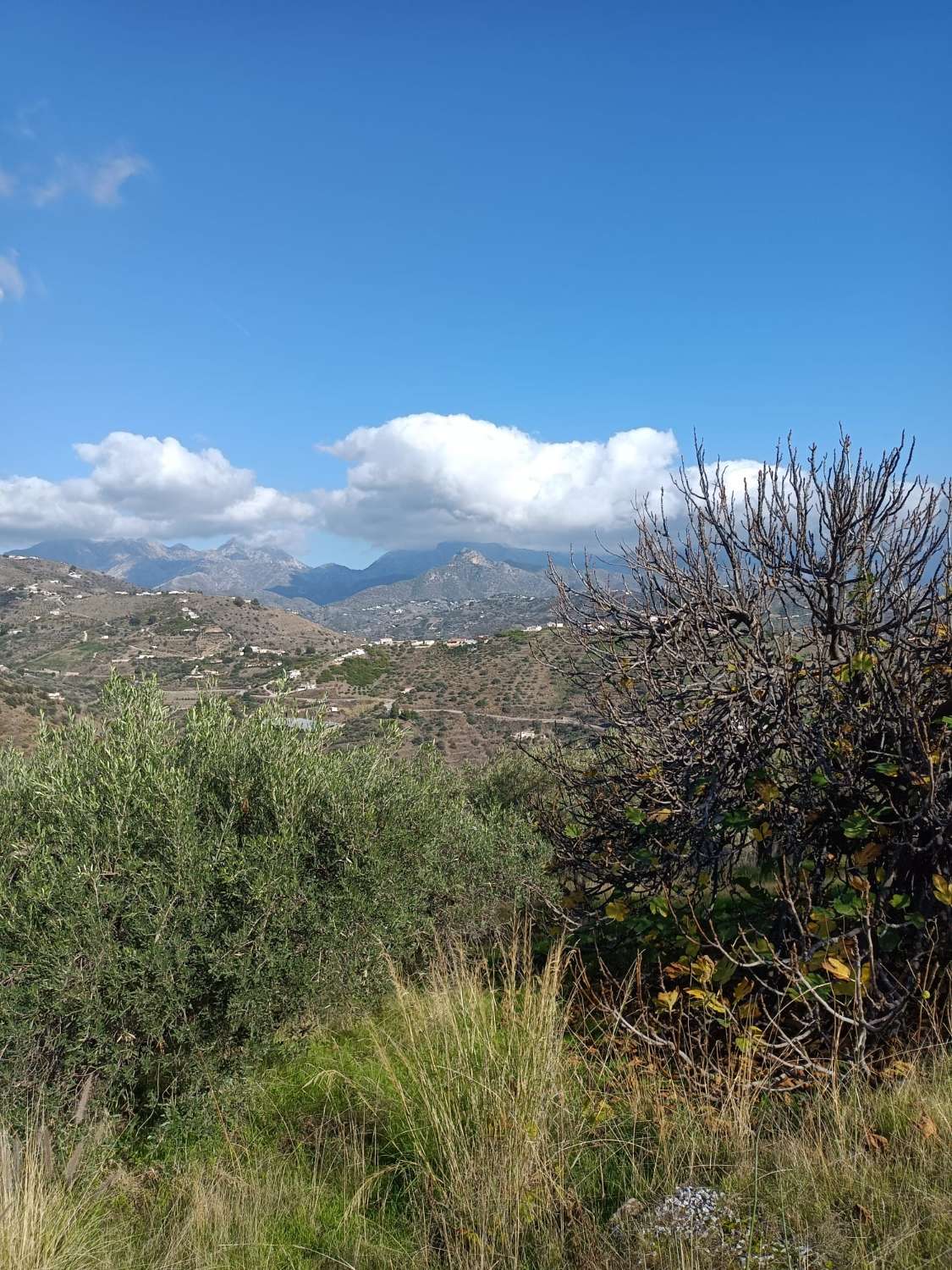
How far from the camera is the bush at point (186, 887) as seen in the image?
14.1 feet

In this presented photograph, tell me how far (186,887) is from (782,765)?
4.17 m

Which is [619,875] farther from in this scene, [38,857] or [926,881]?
[38,857]

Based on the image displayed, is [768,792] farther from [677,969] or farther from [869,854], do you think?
[677,969]

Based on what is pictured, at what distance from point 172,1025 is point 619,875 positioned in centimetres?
334

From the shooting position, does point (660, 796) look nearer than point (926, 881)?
No

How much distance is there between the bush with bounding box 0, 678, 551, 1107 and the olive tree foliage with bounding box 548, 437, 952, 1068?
1773 millimetres

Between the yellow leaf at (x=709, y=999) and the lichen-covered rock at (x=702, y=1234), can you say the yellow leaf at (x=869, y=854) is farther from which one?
the lichen-covered rock at (x=702, y=1234)

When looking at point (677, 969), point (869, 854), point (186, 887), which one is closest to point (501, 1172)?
point (677, 969)

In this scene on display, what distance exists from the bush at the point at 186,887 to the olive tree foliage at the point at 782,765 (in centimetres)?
177

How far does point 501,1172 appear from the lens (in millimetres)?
3219

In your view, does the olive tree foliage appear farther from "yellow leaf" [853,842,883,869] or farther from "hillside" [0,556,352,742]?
"hillside" [0,556,352,742]

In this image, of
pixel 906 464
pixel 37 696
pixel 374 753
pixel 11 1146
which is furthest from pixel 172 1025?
pixel 37 696

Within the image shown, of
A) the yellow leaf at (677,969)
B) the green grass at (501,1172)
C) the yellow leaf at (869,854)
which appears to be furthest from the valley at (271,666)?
the green grass at (501,1172)

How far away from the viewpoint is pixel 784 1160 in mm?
3234
